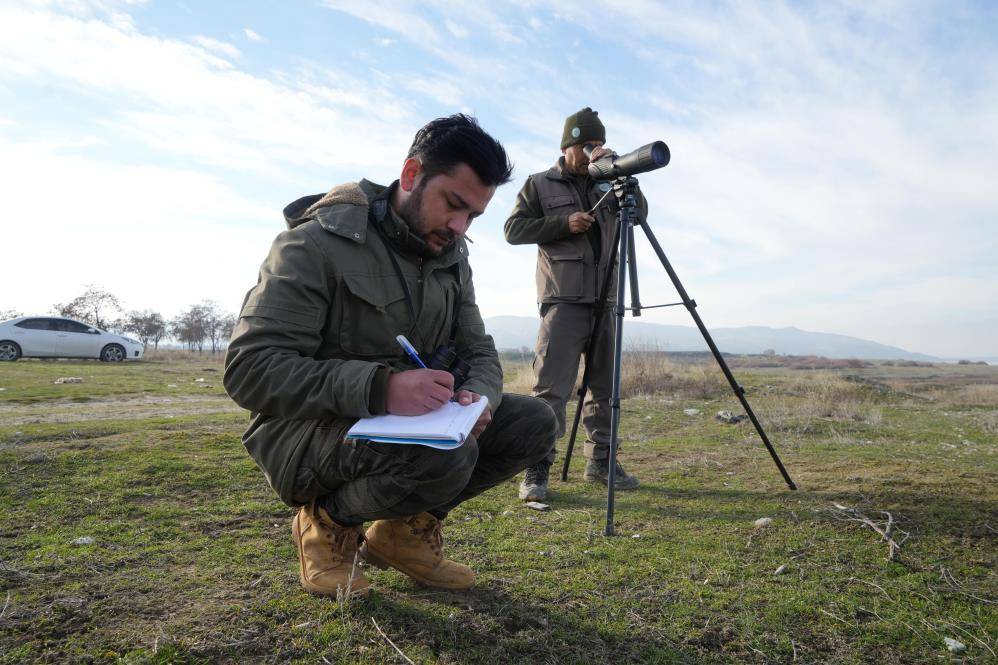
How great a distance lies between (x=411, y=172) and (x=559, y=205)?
200 cm

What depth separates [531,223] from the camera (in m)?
4.02

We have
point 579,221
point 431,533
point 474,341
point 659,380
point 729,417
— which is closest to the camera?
point 431,533

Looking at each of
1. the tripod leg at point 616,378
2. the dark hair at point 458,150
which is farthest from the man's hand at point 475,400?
the tripod leg at point 616,378

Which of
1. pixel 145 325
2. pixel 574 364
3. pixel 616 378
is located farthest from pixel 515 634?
pixel 145 325

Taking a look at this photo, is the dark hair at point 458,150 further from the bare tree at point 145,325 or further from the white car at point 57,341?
the bare tree at point 145,325

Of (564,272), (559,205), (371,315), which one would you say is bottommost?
(371,315)

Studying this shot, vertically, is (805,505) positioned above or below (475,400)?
below

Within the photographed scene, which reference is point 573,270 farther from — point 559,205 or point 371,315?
point 371,315

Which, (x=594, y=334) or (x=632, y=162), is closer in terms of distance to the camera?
(x=632, y=162)

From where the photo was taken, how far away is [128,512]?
2.89m

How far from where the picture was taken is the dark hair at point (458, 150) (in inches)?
84.6

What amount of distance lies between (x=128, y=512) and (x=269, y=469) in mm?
1374

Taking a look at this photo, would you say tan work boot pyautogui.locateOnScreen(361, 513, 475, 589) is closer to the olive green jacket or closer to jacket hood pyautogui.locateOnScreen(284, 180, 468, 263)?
jacket hood pyautogui.locateOnScreen(284, 180, 468, 263)

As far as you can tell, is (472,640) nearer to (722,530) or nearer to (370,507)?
(370,507)
